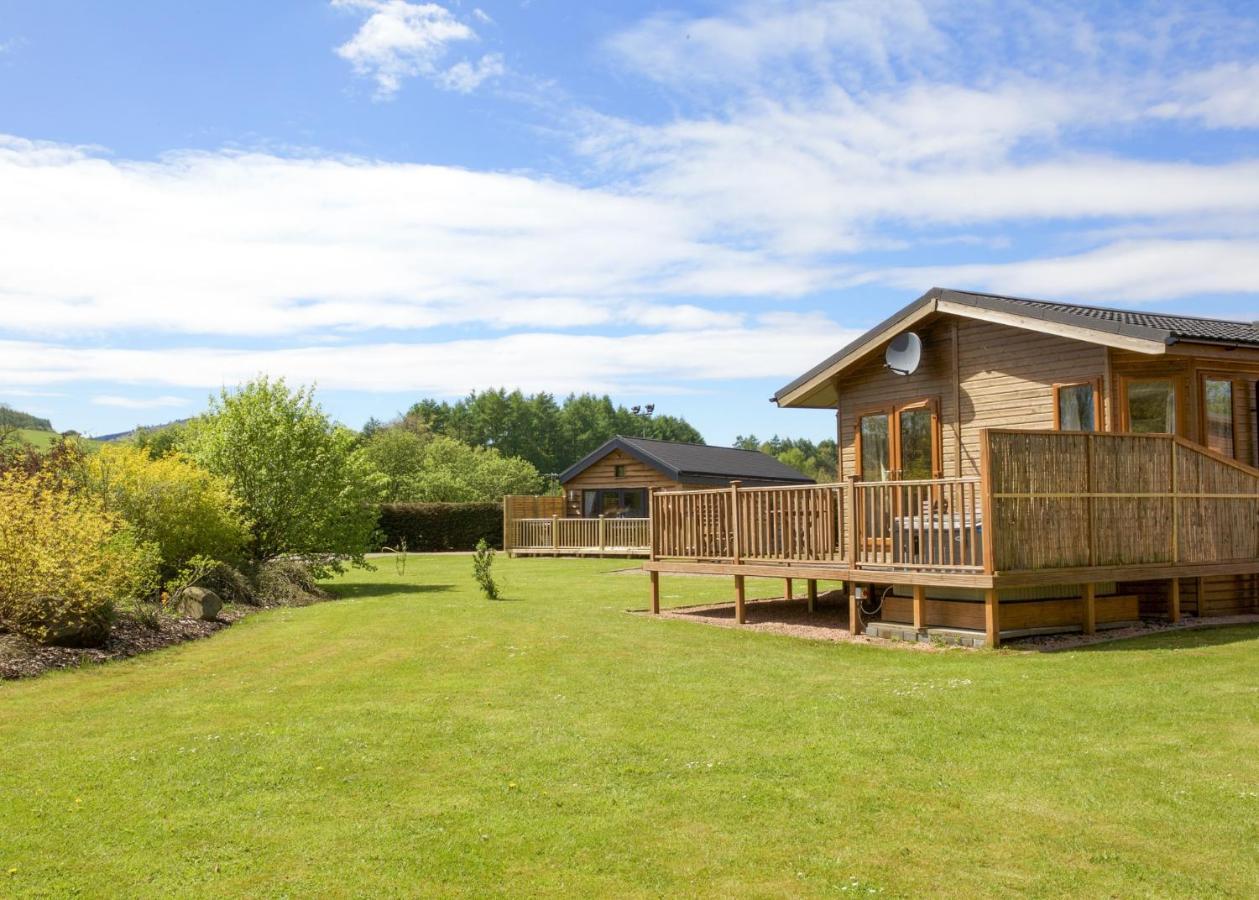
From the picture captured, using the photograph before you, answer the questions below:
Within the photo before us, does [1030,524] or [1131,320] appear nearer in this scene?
[1030,524]

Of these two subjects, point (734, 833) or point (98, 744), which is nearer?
point (734, 833)

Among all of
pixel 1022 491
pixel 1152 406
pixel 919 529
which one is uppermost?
pixel 1152 406

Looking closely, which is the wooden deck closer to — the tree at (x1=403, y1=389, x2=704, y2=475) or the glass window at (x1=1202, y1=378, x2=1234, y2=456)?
the glass window at (x1=1202, y1=378, x2=1234, y2=456)

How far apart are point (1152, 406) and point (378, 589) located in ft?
52.7

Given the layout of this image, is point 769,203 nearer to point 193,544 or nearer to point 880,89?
point 880,89

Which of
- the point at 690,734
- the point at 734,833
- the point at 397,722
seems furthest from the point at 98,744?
the point at 734,833

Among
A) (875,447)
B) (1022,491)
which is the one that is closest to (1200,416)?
(1022,491)

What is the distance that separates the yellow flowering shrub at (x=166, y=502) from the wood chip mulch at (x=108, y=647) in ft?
8.55

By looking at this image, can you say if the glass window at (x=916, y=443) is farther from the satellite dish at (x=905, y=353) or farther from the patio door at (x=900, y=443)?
the satellite dish at (x=905, y=353)

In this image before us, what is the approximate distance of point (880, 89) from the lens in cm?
1634

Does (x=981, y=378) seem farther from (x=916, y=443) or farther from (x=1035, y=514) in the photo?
(x=1035, y=514)

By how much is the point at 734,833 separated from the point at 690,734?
2172mm

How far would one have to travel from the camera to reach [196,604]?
15672 mm

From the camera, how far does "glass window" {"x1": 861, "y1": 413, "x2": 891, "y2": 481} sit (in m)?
17.5
